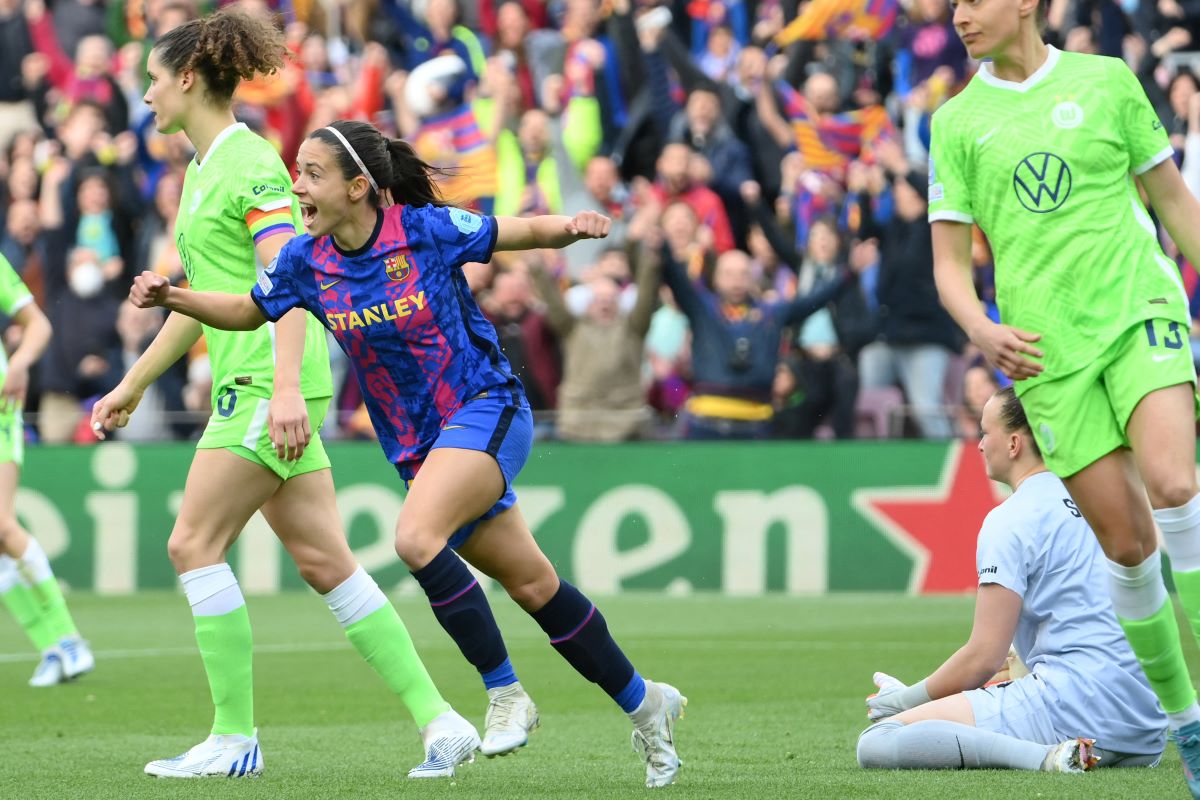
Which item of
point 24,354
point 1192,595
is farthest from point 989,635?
point 24,354

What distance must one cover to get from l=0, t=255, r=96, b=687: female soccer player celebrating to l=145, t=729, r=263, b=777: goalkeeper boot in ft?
12.3

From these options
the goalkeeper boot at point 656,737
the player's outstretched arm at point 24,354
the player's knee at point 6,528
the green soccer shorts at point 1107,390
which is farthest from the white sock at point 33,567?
the green soccer shorts at point 1107,390

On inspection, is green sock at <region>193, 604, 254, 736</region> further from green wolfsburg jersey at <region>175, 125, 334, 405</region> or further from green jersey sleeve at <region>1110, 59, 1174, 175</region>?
green jersey sleeve at <region>1110, 59, 1174, 175</region>

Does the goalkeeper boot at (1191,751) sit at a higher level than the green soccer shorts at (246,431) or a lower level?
lower

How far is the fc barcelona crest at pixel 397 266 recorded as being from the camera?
6.18m

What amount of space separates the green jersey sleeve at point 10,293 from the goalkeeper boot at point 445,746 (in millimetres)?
4298

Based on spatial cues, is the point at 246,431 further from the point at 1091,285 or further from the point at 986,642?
the point at 1091,285

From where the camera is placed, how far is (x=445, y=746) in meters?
6.45

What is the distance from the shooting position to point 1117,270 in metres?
5.44

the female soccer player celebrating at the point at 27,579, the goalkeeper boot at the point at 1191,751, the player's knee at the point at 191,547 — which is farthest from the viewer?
the female soccer player celebrating at the point at 27,579

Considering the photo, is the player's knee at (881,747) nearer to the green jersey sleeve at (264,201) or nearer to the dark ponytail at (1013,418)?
the dark ponytail at (1013,418)

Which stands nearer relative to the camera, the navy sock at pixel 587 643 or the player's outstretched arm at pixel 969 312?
the player's outstretched arm at pixel 969 312

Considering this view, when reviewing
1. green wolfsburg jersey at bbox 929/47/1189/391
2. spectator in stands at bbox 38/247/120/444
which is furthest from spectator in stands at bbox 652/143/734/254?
green wolfsburg jersey at bbox 929/47/1189/391

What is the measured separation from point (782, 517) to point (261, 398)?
888cm
